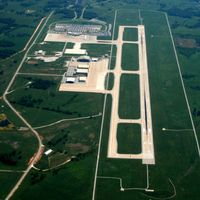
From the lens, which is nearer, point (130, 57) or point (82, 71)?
point (82, 71)

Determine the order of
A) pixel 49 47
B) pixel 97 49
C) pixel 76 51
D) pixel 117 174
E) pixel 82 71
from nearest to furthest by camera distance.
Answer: pixel 117 174
pixel 82 71
pixel 76 51
pixel 97 49
pixel 49 47

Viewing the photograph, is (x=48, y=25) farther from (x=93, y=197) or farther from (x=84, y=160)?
(x=93, y=197)

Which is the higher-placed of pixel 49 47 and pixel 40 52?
pixel 40 52

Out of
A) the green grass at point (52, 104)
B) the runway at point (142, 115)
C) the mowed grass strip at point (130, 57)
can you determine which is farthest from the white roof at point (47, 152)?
the mowed grass strip at point (130, 57)

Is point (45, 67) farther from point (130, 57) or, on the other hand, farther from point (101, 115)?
point (101, 115)

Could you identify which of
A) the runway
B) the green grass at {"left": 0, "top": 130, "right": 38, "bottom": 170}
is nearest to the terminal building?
the runway

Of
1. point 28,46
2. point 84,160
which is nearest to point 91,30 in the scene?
point 28,46

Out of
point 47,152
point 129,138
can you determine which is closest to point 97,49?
point 129,138
